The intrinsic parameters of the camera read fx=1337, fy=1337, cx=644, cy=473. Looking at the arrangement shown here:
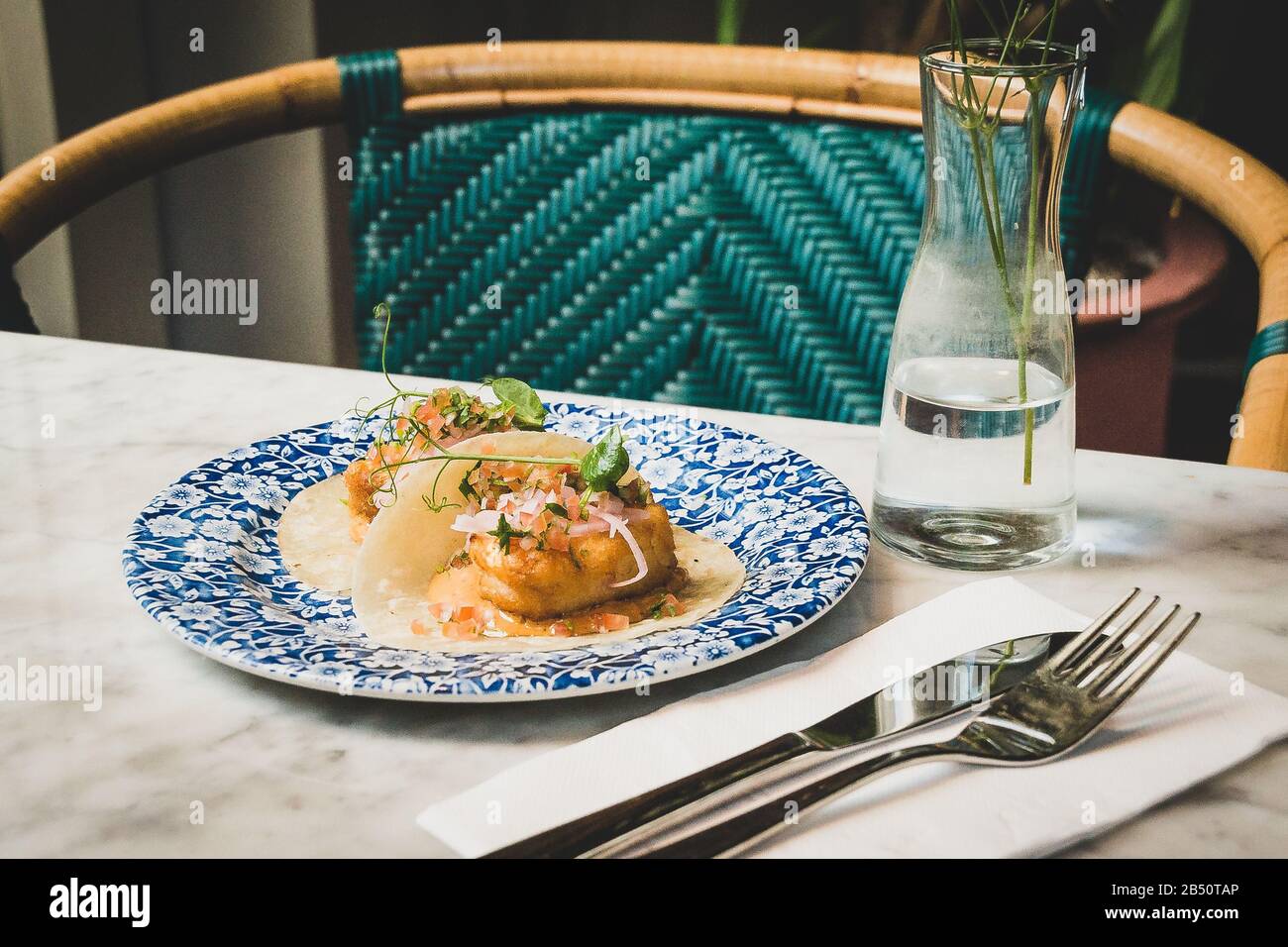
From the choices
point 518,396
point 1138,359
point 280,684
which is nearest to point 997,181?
point 518,396

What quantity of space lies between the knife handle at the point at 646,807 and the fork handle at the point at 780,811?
2 centimetres

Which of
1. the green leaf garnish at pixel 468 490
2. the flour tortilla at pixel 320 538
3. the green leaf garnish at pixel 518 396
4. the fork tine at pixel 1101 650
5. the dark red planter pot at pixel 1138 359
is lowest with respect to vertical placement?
the dark red planter pot at pixel 1138 359

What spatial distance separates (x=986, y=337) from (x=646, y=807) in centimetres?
48

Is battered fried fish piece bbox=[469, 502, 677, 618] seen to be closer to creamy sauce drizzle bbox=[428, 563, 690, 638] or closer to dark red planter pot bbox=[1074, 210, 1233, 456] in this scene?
creamy sauce drizzle bbox=[428, 563, 690, 638]

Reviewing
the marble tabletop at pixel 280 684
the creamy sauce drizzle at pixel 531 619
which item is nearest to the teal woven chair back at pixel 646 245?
the marble tabletop at pixel 280 684

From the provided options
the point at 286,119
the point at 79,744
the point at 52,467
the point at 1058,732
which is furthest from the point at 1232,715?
the point at 286,119

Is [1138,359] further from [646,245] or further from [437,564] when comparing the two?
[437,564]

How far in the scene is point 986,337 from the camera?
0.97 metres

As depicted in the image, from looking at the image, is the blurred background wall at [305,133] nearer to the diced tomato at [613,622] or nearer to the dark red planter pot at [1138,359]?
the dark red planter pot at [1138,359]

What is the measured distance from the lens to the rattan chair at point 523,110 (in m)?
1.76

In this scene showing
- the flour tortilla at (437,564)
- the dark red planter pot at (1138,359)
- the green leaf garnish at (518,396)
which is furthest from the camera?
the dark red planter pot at (1138,359)

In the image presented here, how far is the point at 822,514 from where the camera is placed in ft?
3.39

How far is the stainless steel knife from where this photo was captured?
0.65 m

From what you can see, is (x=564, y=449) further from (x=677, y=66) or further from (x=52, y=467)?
(x=677, y=66)
